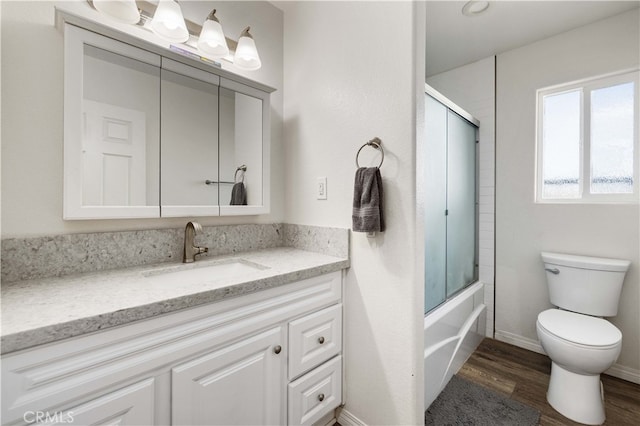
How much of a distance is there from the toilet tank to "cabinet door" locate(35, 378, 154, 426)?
7.82 feet

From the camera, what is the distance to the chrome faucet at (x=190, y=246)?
128 centimetres

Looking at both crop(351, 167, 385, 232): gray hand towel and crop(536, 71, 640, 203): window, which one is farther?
crop(536, 71, 640, 203): window

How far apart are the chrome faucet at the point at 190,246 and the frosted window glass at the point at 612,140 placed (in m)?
2.66

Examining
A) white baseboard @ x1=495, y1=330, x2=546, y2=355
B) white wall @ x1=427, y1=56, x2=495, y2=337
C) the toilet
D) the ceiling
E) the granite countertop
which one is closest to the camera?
the granite countertop

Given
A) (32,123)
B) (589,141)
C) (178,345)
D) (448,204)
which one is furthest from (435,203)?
(32,123)

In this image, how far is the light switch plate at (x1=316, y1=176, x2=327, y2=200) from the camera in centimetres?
148

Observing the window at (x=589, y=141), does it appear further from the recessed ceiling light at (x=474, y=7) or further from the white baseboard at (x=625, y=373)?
the white baseboard at (x=625, y=373)

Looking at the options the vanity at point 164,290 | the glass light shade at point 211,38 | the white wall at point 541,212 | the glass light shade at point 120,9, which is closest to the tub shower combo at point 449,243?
the white wall at point 541,212

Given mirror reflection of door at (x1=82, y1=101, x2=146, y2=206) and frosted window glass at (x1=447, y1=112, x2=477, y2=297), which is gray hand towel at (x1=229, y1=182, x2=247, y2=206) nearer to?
mirror reflection of door at (x1=82, y1=101, x2=146, y2=206)

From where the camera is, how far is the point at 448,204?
1.89 meters

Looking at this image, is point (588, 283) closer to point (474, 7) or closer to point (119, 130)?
point (474, 7)

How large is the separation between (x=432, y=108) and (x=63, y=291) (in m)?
1.97

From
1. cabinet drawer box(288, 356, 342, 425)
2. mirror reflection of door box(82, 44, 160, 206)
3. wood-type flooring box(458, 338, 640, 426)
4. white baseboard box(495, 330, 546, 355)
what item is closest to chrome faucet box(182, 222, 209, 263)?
mirror reflection of door box(82, 44, 160, 206)

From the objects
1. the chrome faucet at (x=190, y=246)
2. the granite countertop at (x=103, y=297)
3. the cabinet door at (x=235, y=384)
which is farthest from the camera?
the chrome faucet at (x=190, y=246)
